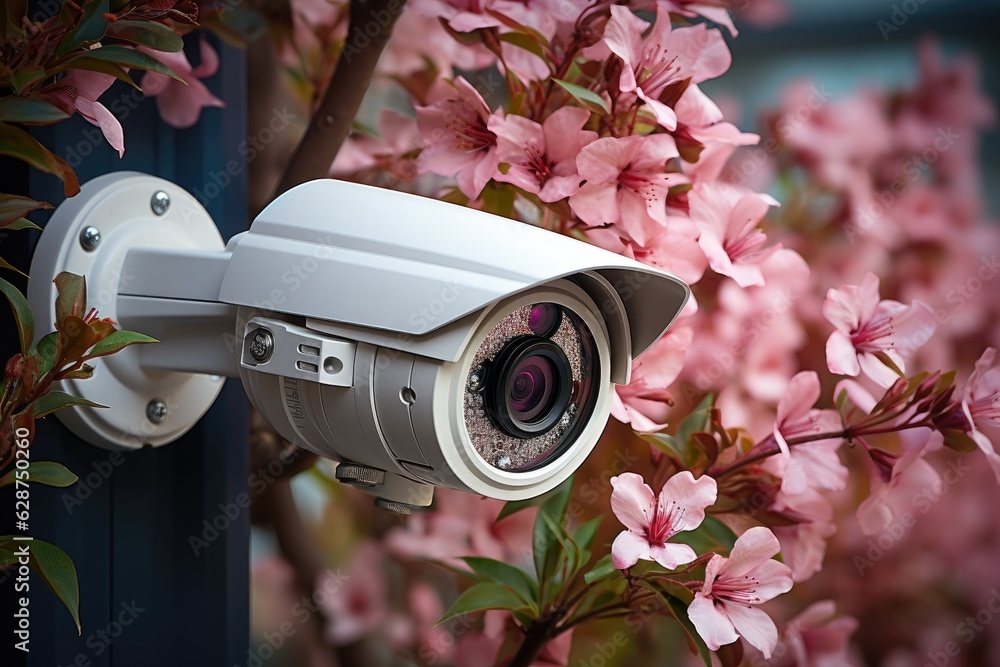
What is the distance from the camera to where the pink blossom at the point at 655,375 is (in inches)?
24.5

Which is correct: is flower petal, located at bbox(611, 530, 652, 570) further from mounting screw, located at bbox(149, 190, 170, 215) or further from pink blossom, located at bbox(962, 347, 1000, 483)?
mounting screw, located at bbox(149, 190, 170, 215)

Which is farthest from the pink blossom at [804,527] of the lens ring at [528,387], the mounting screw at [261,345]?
the mounting screw at [261,345]

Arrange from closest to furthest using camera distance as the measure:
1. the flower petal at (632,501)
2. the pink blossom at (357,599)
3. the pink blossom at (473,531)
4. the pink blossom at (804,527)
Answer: the flower petal at (632,501) → the pink blossom at (804,527) → the pink blossom at (473,531) → the pink blossom at (357,599)

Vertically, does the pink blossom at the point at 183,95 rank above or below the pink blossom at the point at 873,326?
above

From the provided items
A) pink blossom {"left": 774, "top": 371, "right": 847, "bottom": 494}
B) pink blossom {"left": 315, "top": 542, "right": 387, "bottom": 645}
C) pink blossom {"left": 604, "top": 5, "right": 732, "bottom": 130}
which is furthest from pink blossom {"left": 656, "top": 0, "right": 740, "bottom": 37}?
pink blossom {"left": 315, "top": 542, "right": 387, "bottom": 645}

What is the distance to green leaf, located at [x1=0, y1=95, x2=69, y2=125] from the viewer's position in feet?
1.50

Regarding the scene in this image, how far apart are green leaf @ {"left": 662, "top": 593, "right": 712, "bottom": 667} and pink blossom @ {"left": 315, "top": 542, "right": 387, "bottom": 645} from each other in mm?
663

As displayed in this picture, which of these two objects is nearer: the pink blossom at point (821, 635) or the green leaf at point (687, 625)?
the green leaf at point (687, 625)

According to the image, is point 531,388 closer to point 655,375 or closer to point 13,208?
point 655,375

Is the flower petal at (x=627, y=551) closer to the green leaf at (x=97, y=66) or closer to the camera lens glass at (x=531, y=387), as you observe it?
the camera lens glass at (x=531, y=387)

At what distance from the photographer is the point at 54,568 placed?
1.57ft

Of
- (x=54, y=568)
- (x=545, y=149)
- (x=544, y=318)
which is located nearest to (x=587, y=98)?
(x=545, y=149)

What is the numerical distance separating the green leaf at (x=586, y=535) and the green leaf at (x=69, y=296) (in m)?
0.35

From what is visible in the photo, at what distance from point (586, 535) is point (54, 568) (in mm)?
339
